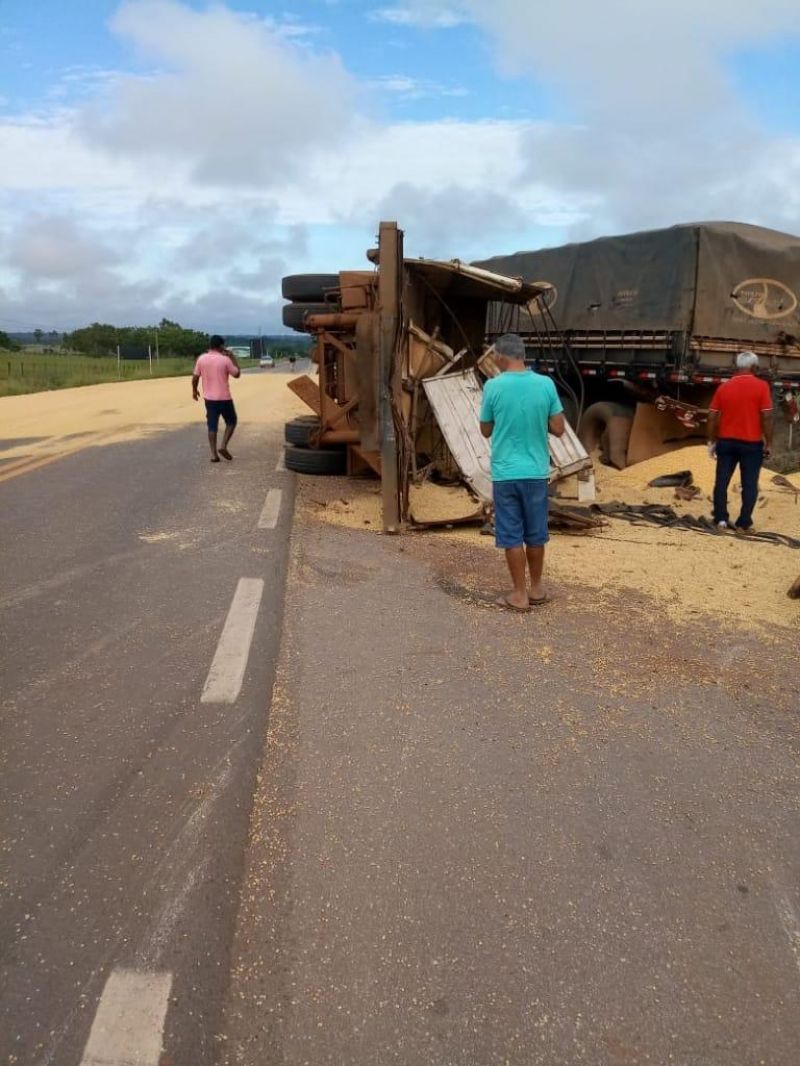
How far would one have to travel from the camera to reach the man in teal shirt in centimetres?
550

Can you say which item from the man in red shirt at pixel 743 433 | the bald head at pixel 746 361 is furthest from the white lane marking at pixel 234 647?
the bald head at pixel 746 361

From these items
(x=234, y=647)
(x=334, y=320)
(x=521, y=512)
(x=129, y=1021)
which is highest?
(x=334, y=320)

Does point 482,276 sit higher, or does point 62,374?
point 482,276

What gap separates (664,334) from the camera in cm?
1138

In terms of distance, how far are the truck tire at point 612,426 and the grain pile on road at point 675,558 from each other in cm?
195

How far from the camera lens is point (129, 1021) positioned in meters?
2.14

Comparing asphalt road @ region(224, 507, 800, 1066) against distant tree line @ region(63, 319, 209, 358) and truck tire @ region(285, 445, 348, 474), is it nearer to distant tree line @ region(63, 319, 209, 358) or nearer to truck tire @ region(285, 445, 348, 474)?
truck tire @ region(285, 445, 348, 474)

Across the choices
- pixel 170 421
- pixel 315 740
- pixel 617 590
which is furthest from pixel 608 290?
pixel 315 740

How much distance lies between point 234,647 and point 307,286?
7941 millimetres

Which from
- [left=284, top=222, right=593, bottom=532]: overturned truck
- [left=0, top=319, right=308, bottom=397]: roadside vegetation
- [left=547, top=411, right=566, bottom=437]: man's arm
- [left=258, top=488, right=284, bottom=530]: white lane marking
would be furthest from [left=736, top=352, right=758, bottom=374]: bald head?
[left=0, top=319, right=308, bottom=397]: roadside vegetation

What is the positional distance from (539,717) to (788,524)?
5.87 metres

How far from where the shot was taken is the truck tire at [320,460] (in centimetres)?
1058

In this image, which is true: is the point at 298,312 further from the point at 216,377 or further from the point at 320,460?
the point at 320,460

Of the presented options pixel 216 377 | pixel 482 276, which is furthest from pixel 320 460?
pixel 482 276
